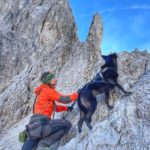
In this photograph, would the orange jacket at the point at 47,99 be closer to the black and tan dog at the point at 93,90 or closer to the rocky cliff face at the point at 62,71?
the black and tan dog at the point at 93,90

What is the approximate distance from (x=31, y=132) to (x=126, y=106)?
364 centimetres

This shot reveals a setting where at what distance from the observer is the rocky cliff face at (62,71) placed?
1205 centimetres

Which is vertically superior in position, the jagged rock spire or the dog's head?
the jagged rock spire

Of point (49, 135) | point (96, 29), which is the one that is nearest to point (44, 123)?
point (49, 135)

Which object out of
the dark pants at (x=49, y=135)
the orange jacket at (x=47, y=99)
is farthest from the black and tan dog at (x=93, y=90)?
the dark pants at (x=49, y=135)

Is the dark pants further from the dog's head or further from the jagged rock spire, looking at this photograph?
the jagged rock spire

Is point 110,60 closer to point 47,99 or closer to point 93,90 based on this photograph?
point 93,90

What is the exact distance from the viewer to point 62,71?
22.7m

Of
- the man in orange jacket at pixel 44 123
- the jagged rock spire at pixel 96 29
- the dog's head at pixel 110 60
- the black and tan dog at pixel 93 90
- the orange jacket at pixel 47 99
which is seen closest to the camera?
the man in orange jacket at pixel 44 123

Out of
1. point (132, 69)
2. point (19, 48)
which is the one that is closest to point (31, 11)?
point (19, 48)

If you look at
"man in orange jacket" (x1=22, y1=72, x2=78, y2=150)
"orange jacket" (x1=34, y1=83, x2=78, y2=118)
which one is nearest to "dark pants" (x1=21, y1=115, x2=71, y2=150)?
"man in orange jacket" (x1=22, y1=72, x2=78, y2=150)

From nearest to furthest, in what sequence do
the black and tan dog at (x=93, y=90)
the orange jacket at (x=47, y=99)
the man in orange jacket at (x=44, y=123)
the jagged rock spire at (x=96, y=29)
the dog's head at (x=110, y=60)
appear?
the man in orange jacket at (x=44, y=123)
the orange jacket at (x=47, y=99)
the black and tan dog at (x=93, y=90)
the dog's head at (x=110, y=60)
the jagged rock spire at (x=96, y=29)

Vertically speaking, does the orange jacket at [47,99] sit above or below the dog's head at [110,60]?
below

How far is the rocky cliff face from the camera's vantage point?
474 inches
